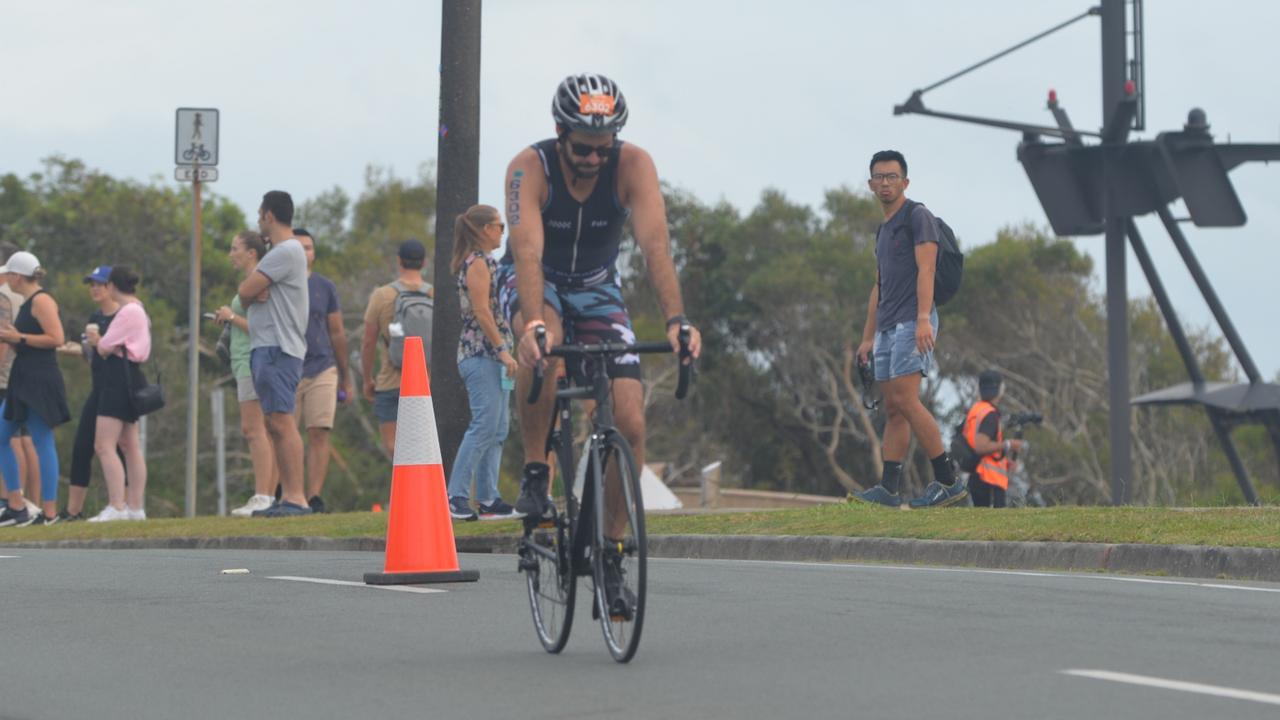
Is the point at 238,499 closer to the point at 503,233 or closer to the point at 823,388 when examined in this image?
the point at 823,388

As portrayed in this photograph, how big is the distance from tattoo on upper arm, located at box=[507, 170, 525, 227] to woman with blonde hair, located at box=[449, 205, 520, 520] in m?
5.23

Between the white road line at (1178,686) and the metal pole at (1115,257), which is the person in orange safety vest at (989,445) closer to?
the white road line at (1178,686)

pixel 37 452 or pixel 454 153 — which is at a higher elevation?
pixel 454 153

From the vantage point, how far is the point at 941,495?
13359mm

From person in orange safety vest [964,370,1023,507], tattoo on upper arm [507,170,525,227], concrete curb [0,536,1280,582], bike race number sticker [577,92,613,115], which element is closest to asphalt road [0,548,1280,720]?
concrete curb [0,536,1280,582]

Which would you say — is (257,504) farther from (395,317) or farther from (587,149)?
(587,149)

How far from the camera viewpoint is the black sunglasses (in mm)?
7461

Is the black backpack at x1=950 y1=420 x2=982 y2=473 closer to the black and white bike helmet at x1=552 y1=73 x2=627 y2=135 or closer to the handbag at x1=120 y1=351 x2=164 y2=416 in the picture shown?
the handbag at x1=120 y1=351 x2=164 y2=416

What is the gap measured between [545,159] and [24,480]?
11003mm

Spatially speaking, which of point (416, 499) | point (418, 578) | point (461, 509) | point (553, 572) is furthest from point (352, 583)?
point (461, 509)

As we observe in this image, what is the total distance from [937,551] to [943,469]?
165 cm

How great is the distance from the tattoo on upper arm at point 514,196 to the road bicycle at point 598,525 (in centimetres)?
68

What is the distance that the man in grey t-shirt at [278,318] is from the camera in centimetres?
1462

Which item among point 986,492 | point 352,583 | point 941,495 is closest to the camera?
point 352,583
